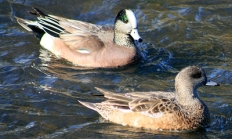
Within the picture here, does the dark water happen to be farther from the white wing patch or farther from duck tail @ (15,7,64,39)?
the white wing patch

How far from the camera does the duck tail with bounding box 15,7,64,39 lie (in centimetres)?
1020

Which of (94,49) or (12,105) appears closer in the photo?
(12,105)

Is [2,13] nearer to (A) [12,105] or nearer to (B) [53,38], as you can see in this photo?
(B) [53,38]

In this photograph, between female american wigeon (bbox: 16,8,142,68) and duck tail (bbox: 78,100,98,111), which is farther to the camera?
female american wigeon (bbox: 16,8,142,68)

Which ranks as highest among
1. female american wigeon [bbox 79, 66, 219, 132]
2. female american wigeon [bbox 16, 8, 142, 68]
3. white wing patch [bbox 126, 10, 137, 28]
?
white wing patch [bbox 126, 10, 137, 28]

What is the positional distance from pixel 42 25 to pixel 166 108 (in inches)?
156

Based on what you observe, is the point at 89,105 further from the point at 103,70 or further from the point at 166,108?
the point at 103,70

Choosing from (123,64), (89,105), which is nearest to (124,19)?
(123,64)

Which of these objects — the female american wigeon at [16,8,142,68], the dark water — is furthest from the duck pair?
the dark water

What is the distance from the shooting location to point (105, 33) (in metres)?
9.94

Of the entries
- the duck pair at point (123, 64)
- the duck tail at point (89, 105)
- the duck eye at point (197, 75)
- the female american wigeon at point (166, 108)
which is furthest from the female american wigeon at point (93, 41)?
the duck eye at point (197, 75)

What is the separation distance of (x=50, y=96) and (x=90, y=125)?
1.06 meters

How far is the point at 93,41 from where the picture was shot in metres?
9.62

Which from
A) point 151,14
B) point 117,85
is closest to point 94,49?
point 117,85
